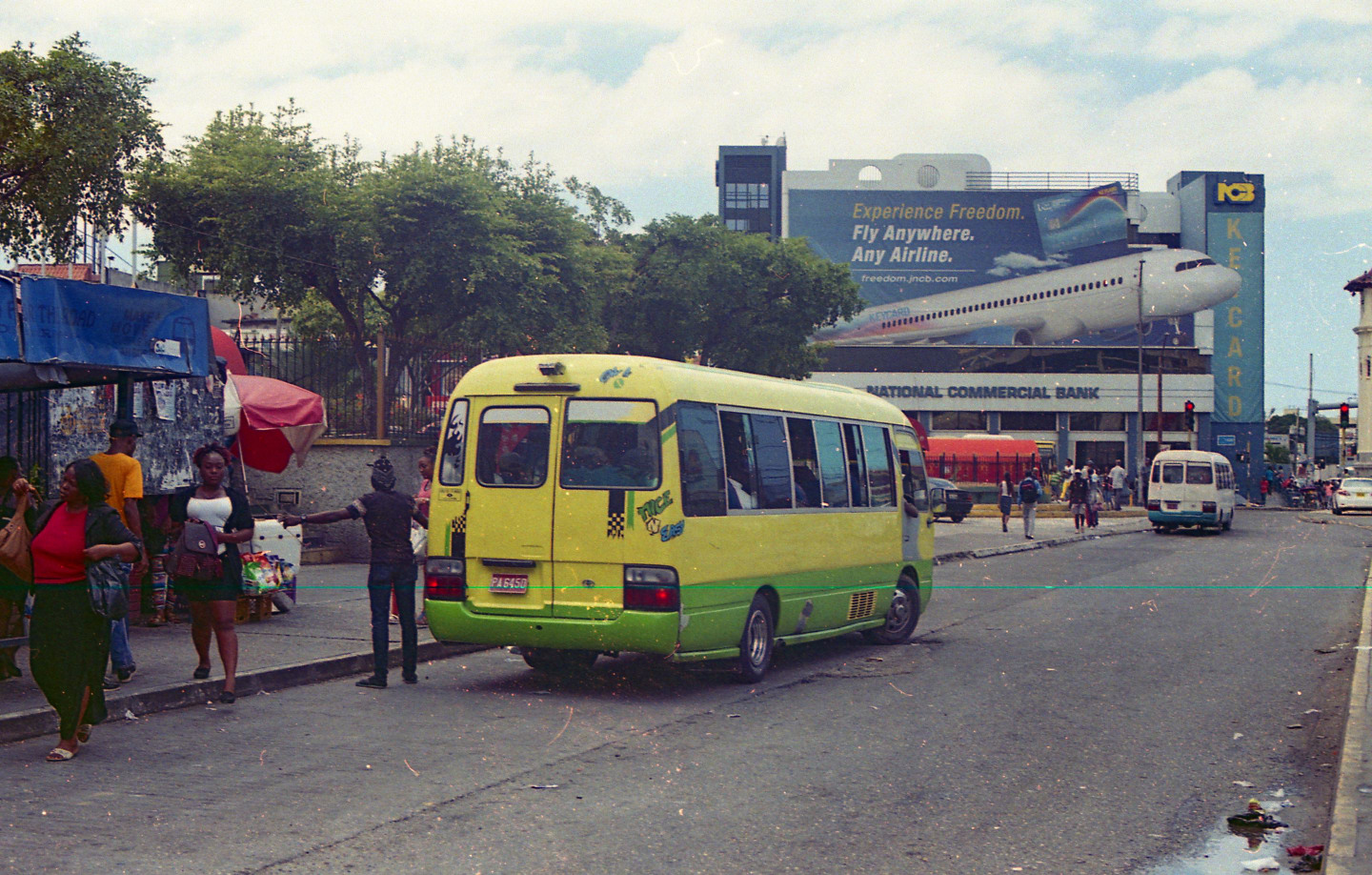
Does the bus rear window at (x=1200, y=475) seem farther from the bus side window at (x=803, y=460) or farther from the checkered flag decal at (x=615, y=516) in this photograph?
the checkered flag decal at (x=615, y=516)

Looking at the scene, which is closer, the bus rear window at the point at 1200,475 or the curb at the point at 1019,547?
the curb at the point at 1019,547

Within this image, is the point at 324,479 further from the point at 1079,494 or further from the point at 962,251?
the point at 962,251

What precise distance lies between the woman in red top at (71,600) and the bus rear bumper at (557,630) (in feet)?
9.47

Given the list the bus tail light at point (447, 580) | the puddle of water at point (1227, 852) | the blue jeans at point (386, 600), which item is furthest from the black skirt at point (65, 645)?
the puddle of water at point (1227, 852)

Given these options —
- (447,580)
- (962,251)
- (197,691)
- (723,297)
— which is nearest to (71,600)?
(197,691)

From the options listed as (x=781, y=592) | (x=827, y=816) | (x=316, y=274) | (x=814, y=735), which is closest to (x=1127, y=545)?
(x=316, y=274)

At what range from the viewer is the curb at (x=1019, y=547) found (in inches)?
1037

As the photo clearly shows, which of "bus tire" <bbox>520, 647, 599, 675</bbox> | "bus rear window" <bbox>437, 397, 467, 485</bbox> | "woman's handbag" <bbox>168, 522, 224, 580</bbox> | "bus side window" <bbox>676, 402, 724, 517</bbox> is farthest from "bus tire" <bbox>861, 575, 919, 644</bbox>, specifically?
"woman's handbag" <bbox>168, 522, 224, 580</bbox>

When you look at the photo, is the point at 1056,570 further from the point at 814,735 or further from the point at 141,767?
the point at 141,767

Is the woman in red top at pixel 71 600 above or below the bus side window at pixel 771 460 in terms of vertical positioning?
below

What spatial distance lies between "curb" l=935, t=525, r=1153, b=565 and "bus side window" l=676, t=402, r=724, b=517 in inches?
618

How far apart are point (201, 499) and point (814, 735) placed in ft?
15.3

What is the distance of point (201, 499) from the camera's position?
9477 mm

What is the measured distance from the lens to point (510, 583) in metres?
9.75
